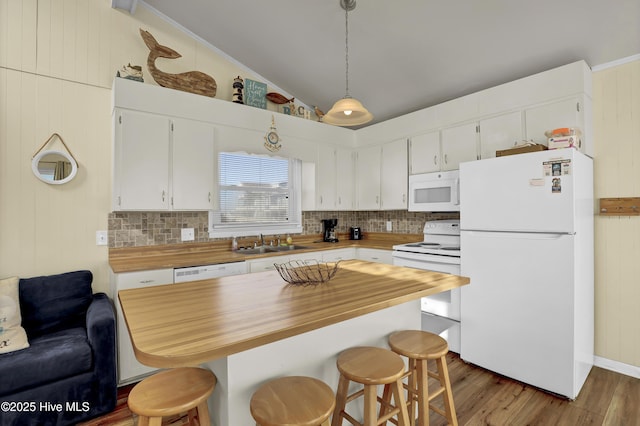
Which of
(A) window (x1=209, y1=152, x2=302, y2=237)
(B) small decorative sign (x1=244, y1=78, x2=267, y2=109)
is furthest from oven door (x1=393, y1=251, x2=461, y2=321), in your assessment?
(B) small decorative sign (x1=244, y1=78, x2=267, y2=109)

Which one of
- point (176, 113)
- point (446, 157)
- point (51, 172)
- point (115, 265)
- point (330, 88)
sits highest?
point (330, 88)

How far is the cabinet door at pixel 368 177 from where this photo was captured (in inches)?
161

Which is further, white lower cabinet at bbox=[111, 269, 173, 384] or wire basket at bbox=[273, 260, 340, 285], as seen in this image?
white lower cabinet at bbox=[111, 269, 173, 384]

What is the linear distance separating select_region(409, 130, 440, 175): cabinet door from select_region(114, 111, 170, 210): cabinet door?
258 cm

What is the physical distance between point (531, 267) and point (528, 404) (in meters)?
0.93

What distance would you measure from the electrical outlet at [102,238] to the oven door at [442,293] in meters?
2.83

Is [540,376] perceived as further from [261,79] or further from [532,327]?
[261,79]

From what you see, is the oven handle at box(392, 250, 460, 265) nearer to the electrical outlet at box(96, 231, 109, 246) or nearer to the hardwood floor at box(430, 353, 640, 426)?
the hardwood floor at box(430, 353, 640, 426)

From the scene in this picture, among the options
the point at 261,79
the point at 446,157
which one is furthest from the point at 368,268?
the point at 261,79

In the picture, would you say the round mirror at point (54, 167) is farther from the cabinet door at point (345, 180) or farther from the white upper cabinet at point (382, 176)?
the white upper cabinet at point (382, 176)

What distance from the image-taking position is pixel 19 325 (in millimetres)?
2119

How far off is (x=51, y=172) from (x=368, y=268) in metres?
2.68

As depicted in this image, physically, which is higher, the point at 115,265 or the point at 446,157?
the point at 446,157

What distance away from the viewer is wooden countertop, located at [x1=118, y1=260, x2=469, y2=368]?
917 mm
